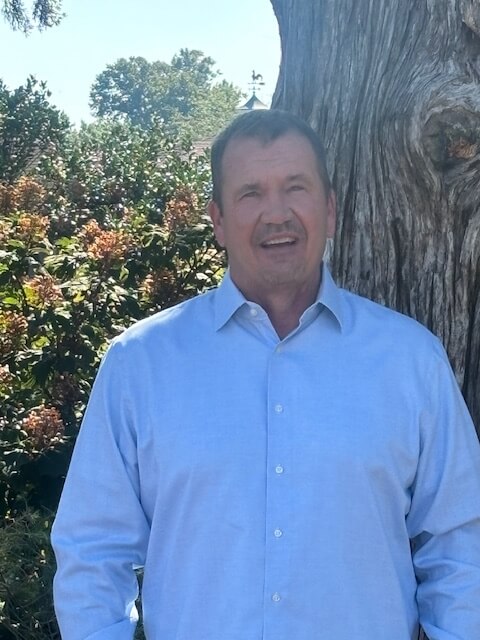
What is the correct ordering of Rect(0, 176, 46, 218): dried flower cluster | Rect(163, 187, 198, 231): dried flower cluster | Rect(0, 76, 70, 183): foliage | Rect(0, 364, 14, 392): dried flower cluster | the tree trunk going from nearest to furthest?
the tree trunk
Rect(0, 364, 14, 392): dried flower cluster
Rect(163, 187, 198, 231): dried flower cluster
Rect(0, 176, 46, 218): dried flower cluster
Rect(0, 76, 70, 183): foliage

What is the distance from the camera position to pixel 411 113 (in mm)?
2588

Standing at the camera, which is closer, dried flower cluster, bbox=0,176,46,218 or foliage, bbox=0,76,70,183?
dried flower cluster, bbox=0,176,46,218

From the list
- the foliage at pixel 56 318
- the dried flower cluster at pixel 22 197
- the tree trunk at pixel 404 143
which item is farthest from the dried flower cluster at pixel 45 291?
the tree trunk at pixel 404 143

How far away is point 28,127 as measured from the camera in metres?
12.7

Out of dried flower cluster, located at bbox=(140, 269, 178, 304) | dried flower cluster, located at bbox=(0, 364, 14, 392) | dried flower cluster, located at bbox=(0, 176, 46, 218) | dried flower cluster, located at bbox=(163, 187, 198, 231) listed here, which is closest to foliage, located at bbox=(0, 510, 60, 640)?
dried flower cluster, located at bbox=(0, 364, 14, 392)

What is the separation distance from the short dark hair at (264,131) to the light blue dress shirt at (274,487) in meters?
0.32

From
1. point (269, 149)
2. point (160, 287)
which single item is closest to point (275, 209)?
point (269, 149)

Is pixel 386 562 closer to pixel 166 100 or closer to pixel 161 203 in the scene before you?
pixel 161 203

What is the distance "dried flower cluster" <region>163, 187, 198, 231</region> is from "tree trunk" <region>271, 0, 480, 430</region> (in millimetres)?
2379

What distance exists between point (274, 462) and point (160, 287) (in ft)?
10.6

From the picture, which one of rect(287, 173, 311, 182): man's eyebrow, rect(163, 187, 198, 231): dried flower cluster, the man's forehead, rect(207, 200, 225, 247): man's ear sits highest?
the man's forehead

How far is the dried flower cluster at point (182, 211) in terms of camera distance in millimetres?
Result: 5418

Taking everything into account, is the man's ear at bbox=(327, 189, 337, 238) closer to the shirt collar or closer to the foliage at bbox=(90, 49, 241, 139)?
the shirt collar

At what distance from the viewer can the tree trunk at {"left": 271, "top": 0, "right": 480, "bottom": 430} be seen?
102 inches
